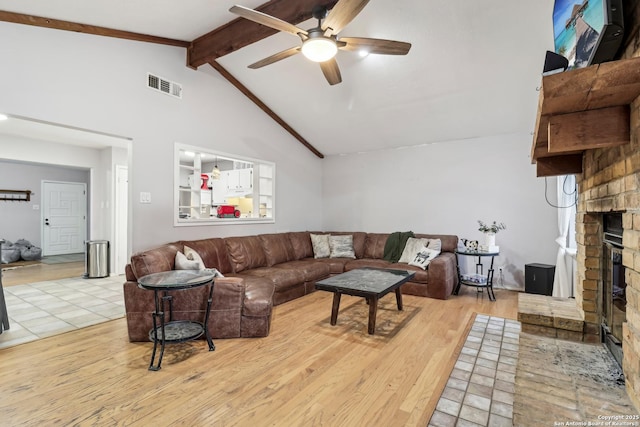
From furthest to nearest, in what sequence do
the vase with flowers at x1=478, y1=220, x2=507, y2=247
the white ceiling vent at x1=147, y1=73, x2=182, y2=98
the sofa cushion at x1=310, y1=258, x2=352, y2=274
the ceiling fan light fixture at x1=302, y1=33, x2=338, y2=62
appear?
the sofa cushion at x1=310, y1=258, x2=352, y2=274 < the vase with flowers at x1=478, y1=220, x2=507, y2=247 < the white ceiling vent at x1=147, y1=73, x2=182, y2=98 < the ceiling fan light fixture at x1=302, y1=33, x2=338, y2=62

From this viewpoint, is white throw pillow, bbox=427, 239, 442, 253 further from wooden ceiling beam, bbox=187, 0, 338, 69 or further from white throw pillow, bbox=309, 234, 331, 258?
wooden ceiling beam, bbox=187, 0, 338, 69

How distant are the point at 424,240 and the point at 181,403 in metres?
3.88

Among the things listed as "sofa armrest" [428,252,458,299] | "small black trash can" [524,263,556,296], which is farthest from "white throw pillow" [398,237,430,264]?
"small black trash can" [524,263,556,296]

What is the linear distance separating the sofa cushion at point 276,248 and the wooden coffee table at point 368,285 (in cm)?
152

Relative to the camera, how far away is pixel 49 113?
112 inches

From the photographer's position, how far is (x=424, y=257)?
14.6ft

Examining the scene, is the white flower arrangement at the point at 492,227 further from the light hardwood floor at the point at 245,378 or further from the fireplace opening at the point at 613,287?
the fireplace opening at the point at 613,287

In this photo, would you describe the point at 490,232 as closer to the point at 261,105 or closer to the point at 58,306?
the point at 261,105

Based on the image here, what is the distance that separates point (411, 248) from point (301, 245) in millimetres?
1857

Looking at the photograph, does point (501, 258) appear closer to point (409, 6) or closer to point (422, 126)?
point (422, 126)

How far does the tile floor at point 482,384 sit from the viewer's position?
1758 millimetres

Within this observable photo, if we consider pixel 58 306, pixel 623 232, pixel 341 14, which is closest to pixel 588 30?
pixel 623 232

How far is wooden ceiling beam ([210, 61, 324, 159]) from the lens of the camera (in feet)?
14.4

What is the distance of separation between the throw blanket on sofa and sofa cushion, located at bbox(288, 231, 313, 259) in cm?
135
